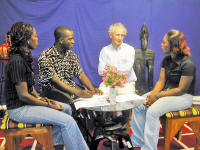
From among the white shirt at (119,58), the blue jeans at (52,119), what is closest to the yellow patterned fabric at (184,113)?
the blue jeans at (52,119)

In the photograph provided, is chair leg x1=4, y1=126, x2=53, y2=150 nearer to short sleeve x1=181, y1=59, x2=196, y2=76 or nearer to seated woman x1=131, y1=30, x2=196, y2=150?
seated woman x1=131, y1=30, x2=196, y2=150

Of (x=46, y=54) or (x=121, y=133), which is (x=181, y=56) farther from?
(x=46, y=54)

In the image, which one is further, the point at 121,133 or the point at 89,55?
the point at 89,55

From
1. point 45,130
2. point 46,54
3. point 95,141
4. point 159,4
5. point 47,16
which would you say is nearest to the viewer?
point 45,130

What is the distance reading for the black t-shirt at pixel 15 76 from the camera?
202cm

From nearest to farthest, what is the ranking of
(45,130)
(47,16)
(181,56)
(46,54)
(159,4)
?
1. (45,130)
2. (181,56)
3. (46,54)
4. (47,16)
5. (159,4)

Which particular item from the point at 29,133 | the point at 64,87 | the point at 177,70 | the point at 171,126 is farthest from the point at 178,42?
the point at 29,133

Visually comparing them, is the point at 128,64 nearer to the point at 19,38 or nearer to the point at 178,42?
the point at 178,42

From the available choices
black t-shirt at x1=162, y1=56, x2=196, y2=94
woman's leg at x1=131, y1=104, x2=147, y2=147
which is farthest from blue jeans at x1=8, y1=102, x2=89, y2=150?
black t-shirt at x1=162, y1=56, x2=196, y2=94

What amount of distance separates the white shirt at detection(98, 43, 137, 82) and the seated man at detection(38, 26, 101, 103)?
29.6 inches

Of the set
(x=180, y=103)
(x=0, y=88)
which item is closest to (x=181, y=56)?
(x=180, y=103)

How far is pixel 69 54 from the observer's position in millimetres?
2963

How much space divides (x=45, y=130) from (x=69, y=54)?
46.1 inches

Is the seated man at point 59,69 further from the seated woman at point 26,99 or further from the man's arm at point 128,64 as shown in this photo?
the man's arm at point 128,64
